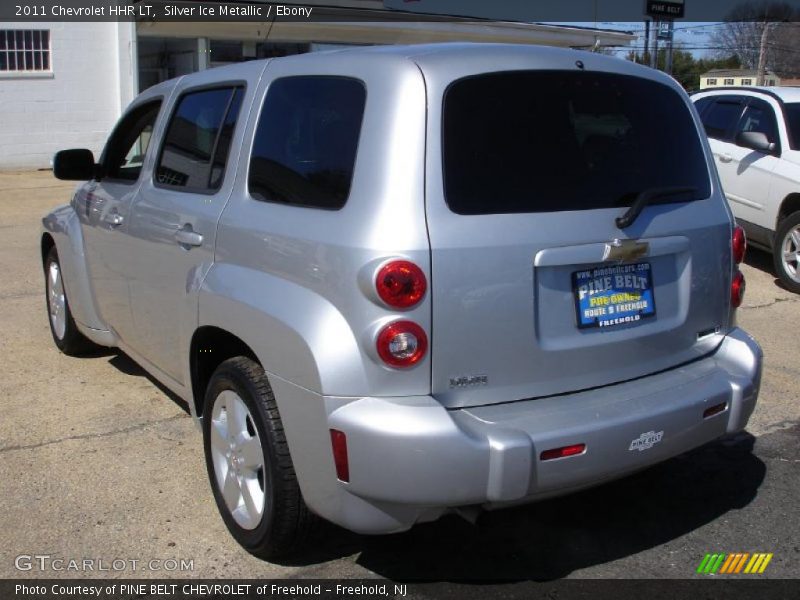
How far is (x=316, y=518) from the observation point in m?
3.26

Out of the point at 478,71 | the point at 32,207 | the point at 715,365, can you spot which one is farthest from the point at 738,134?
the point at 32,207

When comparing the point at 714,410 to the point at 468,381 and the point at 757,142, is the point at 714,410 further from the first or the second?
the point at 757,142

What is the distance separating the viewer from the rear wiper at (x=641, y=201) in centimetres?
323

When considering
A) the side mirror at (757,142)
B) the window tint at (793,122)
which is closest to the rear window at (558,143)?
the side mirror at (757,142)

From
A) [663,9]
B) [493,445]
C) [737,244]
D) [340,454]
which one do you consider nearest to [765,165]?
[737,244]

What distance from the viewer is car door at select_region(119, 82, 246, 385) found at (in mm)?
3727

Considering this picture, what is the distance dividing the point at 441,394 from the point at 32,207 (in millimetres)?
11639

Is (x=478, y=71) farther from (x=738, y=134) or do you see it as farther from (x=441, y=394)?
(x=738, y=134)

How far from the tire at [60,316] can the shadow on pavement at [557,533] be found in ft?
9.60

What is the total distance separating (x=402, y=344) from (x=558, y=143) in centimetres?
95

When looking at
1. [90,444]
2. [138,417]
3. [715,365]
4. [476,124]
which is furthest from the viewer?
[138,417]

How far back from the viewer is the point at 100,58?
17969mm

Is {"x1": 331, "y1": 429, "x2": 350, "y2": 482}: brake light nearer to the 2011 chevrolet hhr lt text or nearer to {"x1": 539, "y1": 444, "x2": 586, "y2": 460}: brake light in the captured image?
the 2011 chevrolet hhr lt text

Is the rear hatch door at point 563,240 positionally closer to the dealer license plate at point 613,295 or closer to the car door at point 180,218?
the dealer license plate at point 613,295
